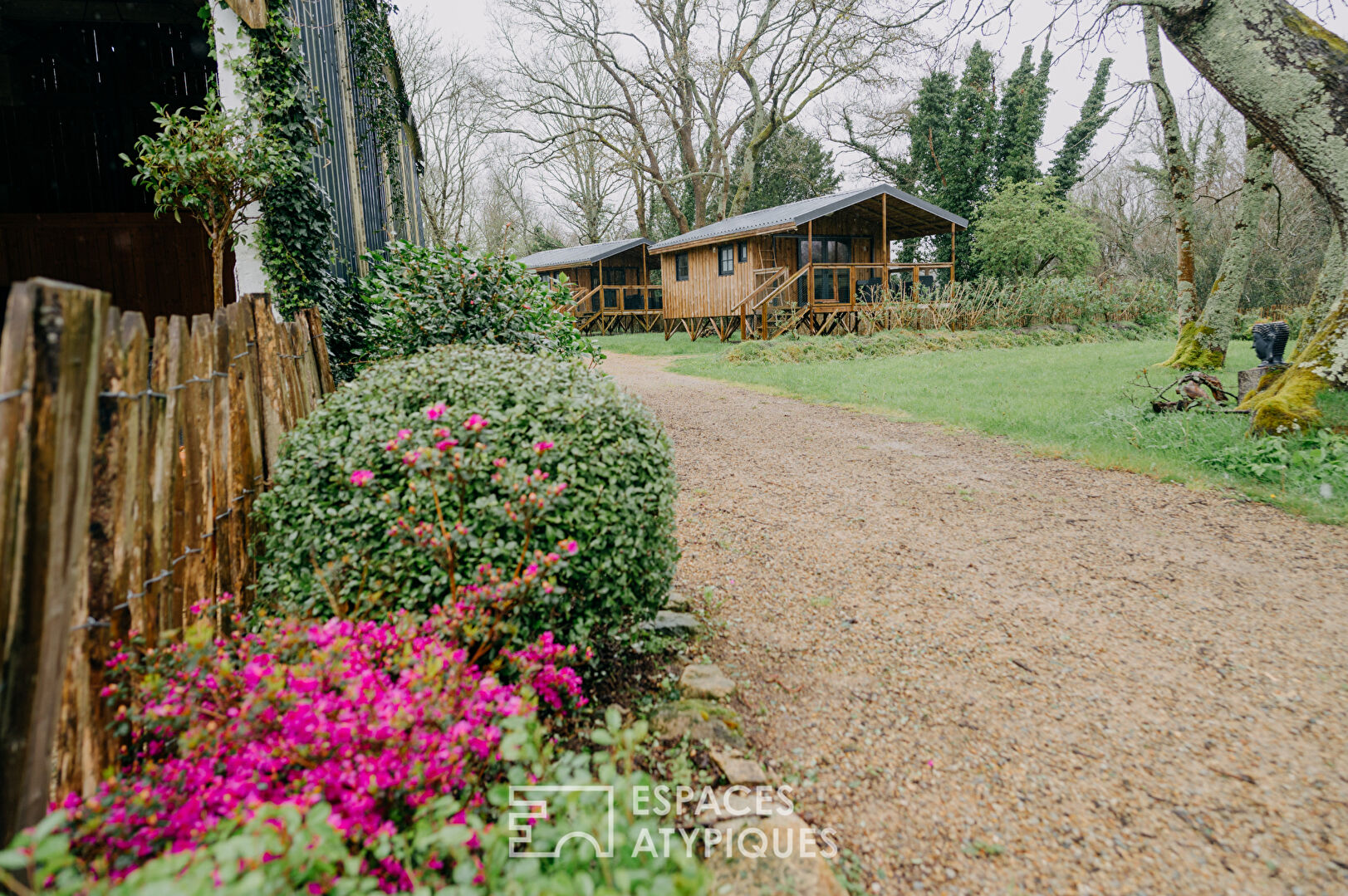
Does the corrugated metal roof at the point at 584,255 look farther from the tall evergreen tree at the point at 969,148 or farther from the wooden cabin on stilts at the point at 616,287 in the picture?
the tall evergreen tree at the point at 969,148

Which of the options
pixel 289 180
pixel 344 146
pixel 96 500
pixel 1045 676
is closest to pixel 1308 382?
pixel 1045 676

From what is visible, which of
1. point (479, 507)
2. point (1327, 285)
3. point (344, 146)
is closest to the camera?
point (479, 507)

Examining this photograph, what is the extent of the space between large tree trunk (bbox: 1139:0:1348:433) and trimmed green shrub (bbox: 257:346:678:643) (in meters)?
6.11

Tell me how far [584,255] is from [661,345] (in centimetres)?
955

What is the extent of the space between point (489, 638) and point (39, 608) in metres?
1.10

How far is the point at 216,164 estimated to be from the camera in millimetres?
4879

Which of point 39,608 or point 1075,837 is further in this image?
point 1075,837

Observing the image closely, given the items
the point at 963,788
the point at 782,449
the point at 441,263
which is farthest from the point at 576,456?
the point at 782,449

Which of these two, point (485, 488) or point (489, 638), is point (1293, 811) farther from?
point (485, 488)

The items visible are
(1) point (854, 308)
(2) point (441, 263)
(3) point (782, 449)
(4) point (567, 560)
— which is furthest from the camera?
(1) point (854, 308)

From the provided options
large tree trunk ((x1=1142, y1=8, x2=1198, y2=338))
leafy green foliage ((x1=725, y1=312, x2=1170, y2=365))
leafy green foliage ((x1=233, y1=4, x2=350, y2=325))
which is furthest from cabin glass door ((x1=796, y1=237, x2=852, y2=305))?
leafy green foliage ((x1=233, y1=4, x2=350, y2=325))

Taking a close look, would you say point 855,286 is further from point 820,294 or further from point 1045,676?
point 1045,676

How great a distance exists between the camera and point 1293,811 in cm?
210

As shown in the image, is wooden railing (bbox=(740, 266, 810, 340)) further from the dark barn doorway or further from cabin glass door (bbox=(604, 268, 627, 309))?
the dark barn doorway
